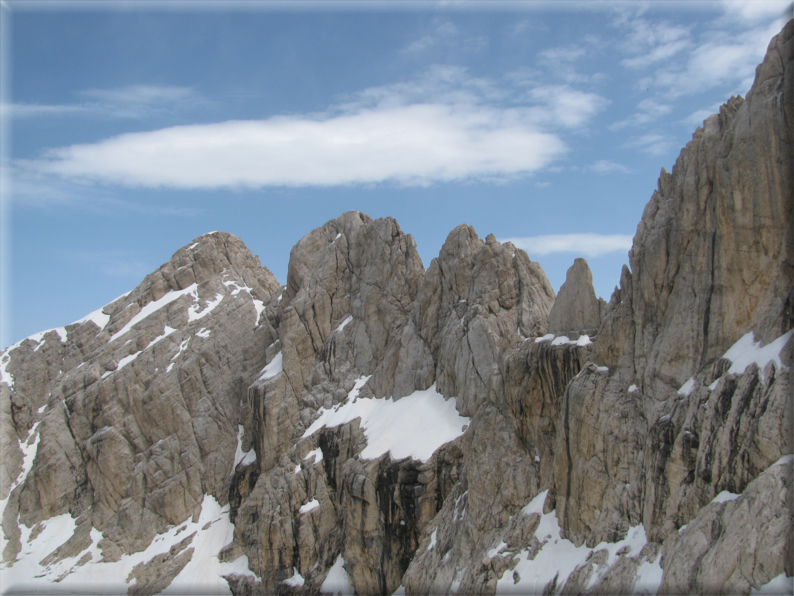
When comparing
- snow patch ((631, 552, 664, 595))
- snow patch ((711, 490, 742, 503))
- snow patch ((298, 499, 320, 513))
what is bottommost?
snow patch ((298, 499, 320, 513))

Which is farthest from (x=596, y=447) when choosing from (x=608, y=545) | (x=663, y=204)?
(x=663, y=204)

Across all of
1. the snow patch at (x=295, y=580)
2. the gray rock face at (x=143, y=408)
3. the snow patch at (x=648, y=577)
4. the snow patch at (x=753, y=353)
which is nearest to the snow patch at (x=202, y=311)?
the gray rock face at (x=143, y=408)

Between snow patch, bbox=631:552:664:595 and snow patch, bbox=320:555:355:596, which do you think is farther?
snow patch, bbox=320:555:355:596

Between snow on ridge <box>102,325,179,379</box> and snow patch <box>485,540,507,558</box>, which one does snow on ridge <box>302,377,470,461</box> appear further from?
snow on ridge <box>102,325,179,379</box>

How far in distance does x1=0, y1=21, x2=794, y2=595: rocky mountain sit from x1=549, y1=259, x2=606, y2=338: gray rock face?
0.15 metres

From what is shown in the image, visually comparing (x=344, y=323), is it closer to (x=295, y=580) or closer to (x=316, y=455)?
(x=316, y=455)

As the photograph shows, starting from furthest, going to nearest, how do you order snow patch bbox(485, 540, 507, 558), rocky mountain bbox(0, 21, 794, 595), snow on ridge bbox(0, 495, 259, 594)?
snow on ridge bbox(0, 495, 259, 594)
snow patch bbox(485, 540, 507, 558)
rocky mountain bbox(0, 21, 794, 595)

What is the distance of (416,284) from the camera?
6288cm

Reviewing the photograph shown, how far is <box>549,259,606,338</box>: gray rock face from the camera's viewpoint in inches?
1624

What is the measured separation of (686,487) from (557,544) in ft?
33.7

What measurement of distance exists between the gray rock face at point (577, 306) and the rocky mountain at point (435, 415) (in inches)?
6.0

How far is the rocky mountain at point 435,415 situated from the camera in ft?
82.7

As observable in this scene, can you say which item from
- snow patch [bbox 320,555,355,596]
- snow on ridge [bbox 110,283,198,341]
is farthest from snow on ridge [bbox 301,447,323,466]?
snow on ridge [bbox 110,283,198,341]

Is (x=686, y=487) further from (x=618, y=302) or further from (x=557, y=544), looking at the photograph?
(x=618, y=302)
